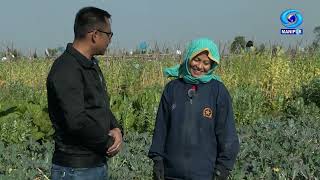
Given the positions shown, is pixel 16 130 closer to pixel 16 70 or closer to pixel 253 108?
pixel 253 108

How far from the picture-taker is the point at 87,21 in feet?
9.92

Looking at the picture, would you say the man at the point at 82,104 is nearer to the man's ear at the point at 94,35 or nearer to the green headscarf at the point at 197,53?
the man's ear at the point at 94,35

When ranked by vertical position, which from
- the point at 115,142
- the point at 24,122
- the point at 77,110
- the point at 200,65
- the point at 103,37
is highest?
the point at 103,37

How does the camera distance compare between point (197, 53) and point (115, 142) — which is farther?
point (197, 53)

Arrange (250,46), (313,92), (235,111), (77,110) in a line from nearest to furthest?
(77,110) < (235,111) < (313,92) < (250,46)

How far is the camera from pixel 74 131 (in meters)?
2.89

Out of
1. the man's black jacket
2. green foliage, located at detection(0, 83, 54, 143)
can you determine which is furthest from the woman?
green foliage, located at detection(0, 83, 54, 143)

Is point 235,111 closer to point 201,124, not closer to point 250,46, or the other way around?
point 250,46

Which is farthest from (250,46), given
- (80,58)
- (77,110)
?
(77,110)

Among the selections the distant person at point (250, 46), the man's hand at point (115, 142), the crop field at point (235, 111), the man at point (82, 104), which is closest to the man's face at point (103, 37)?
the man at point (82, 104)

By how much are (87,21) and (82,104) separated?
46 centimetres

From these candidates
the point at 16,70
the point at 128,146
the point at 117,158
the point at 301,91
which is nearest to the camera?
the point at 117,158

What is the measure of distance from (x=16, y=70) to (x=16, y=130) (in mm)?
6914

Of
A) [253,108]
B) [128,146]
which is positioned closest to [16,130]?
[128,146]
